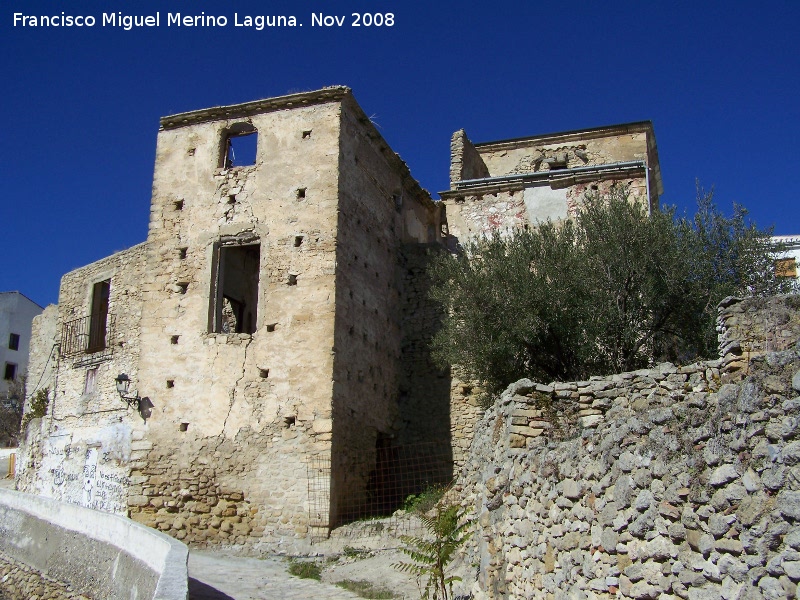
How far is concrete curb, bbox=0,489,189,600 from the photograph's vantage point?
8633mm

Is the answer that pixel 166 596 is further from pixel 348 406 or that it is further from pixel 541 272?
pixel 541 272

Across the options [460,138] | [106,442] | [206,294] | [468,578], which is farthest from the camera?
[460,138]

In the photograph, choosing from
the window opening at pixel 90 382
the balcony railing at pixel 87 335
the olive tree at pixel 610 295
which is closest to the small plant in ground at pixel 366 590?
the olive tree at pixel 610 295

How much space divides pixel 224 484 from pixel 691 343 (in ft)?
28.5

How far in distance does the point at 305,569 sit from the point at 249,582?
1093mm

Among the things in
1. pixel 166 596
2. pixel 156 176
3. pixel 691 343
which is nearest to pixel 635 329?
pixel 691 343

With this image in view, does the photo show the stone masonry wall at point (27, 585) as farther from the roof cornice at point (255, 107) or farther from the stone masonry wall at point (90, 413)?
the roof cornice at point (255, 107)

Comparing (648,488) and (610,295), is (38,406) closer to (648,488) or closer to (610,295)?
(610,295)

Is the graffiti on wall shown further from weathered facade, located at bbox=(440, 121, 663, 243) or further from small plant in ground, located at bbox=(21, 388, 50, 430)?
weathered facade, located at bbox=(440, 121, 663, 243)

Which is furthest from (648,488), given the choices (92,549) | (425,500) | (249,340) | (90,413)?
(90,413)

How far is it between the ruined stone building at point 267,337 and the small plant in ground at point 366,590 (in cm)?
233

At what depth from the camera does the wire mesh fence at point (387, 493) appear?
42.6 ft

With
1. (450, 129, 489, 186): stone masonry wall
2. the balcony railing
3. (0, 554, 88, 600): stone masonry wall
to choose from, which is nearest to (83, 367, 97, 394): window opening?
the balcony railing

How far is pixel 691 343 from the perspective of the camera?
1313cm
